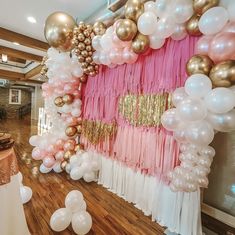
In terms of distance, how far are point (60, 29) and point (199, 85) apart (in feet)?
7.19

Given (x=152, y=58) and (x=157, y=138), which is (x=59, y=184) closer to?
(x=157, y=138)

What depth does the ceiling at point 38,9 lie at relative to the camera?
2.71m

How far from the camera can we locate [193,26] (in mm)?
1485

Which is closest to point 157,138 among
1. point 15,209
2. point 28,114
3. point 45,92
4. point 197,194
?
point 197,194

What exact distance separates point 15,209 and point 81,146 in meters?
1.73

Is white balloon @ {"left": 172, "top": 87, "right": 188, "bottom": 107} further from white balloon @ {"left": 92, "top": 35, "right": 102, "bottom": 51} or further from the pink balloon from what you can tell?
white balloon @ {"left": 92, "top": 35, "right": 102, "bottom": 51}

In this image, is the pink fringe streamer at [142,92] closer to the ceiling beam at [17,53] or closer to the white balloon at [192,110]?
the white balloon at [192,110]

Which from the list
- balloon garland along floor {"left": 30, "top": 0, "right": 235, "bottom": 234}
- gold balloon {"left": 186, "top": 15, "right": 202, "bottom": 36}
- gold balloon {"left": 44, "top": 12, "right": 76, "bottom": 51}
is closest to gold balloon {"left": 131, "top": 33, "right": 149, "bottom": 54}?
balloon garland along floor {"left": 30, "top": 0, "right": 235, "bottom": 234}

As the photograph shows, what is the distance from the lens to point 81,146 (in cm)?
305

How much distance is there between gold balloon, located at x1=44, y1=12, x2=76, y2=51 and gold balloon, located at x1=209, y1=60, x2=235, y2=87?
216cm

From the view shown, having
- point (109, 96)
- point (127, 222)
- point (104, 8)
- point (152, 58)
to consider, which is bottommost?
point (127, 222)

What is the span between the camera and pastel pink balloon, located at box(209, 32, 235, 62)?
122 centimetres

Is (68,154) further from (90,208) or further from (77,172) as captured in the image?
(90,208)

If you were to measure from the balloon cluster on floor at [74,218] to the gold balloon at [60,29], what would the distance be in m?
2.15
